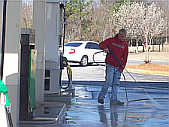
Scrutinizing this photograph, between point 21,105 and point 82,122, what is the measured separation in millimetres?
1188

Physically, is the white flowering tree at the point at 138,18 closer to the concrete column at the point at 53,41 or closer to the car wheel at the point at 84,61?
the car wheel at the point at 84,61

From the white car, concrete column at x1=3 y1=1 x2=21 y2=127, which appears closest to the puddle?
concrete column at x1=3 y1=1 x2=21 y2=127

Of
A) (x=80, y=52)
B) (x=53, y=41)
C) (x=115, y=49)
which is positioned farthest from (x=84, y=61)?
(x=115, y=49)

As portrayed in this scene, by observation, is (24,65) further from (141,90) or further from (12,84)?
(141,90)

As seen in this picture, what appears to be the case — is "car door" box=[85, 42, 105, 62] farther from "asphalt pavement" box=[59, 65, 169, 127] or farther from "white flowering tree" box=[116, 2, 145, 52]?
"white flowering tree" box=[116, 2, 145, 52]

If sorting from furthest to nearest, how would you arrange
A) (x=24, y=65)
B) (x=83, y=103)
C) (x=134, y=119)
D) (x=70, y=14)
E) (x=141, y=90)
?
(x=70, y=14), (x=141, y=90), (x=83, y=103), (x=134, y=119), (x=24, y=65)

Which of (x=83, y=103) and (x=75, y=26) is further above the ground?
(x=75, y=26)

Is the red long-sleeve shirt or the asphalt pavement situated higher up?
the red long-sleeve shirt

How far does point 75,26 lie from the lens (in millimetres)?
44625

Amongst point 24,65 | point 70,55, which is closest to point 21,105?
point 24,65

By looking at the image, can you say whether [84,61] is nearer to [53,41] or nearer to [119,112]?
[53,41]

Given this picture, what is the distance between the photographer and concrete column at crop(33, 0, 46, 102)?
28.0 ft

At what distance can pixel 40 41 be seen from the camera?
8680 mm

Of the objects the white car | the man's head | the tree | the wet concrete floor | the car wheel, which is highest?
the tree
